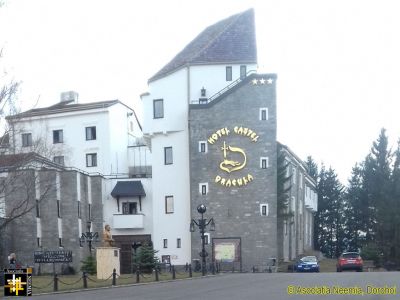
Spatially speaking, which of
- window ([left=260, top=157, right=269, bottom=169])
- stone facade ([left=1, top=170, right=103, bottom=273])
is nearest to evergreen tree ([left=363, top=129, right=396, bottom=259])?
window ([left=260, top=157, right=269, bottom=169])

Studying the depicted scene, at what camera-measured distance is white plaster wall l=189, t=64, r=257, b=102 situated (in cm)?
5753

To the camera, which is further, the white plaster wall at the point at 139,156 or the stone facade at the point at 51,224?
the white plaster wall at the point at 139,156

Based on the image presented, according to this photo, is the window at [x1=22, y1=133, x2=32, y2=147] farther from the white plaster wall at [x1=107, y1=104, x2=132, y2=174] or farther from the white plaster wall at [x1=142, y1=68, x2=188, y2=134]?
the white plaster wall at [x1=107, y1=104, x2=132, y2=174]

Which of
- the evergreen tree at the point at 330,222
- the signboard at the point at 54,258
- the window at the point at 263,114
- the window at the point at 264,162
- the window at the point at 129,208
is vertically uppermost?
the window at the point at 263,114

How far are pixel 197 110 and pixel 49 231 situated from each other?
659 inches

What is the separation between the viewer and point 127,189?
59594 mm

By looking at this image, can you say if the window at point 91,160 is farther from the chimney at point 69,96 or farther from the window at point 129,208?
the chimney at point 69,96

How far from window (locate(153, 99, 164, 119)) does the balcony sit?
972 cm

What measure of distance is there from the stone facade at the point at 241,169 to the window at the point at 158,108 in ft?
13.0

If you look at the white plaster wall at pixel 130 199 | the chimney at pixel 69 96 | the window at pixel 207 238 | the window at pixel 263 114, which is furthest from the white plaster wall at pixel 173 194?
the chimney at pixel 69 96

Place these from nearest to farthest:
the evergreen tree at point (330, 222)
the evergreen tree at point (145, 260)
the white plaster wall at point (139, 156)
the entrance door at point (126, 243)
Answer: the evergreen tree at point (145, 260) < the entrance door at point (126, 243) < the white plaster wall at point (139, 156) < the evergreen tree at point (330, 222)

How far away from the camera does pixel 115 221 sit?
196ft

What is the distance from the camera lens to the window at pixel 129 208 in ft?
198

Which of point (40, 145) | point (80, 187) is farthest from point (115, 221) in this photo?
point (40, 145)
